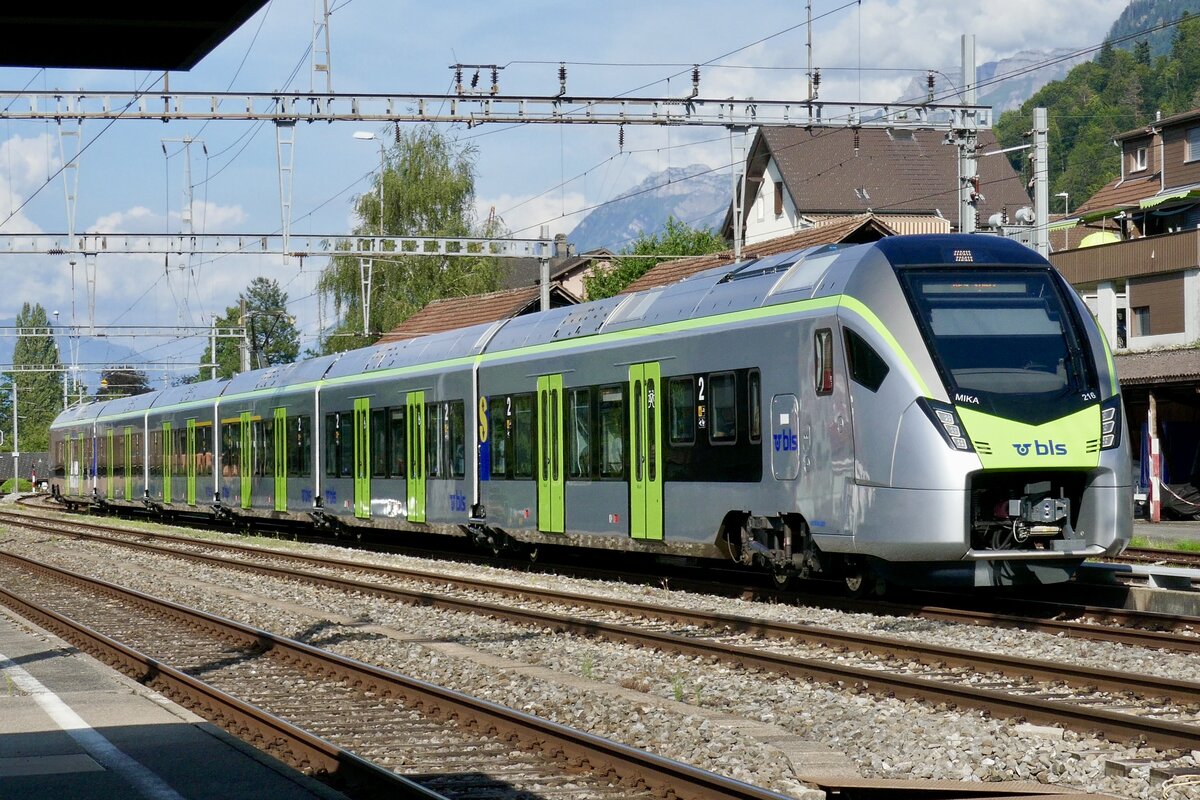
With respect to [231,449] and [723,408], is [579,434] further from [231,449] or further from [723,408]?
[231,449]

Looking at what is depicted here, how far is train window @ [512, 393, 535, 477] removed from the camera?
20.5m

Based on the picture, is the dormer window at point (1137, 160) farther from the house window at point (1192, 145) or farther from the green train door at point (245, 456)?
the green train door at point (245, 456)

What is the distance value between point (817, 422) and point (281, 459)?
18.9 metres

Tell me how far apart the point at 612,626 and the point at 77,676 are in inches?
170

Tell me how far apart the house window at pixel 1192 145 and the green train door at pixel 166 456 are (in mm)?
31304

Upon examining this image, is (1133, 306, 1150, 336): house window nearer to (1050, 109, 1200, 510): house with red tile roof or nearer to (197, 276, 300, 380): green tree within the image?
(1050, 109, 1200, 510): house with red tile roof

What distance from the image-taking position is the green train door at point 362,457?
26656 mm

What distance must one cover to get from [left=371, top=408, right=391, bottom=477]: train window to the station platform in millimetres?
14343

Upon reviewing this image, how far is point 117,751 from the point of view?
826 cm

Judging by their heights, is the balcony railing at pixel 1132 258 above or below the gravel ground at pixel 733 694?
above

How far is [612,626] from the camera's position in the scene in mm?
13305

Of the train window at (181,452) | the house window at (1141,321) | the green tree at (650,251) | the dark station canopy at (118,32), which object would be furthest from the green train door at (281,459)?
the green tree at (650,251)

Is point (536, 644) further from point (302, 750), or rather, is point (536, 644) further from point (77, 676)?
point (302, 750)

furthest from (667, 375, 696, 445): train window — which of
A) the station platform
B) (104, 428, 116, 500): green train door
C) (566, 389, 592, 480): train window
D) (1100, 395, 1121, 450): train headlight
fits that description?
(104, 428, 116, 500): green train door
